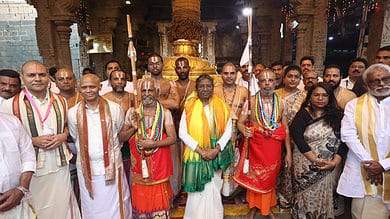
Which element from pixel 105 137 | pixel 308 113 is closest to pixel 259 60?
pixel 308 113

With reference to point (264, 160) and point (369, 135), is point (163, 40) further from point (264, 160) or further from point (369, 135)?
point (369, 135)

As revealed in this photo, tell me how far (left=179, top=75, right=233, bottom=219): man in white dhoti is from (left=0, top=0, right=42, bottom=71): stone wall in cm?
1111

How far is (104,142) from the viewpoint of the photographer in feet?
7.11

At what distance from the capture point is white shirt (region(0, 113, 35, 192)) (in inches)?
63.9

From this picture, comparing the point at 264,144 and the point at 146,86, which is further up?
the point at 146,86

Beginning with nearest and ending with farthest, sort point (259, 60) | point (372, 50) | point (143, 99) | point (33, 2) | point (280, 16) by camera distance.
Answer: point (143, 99) < point (372, 50) < point (33, 2) < point (280, 16) < point (259, 60)

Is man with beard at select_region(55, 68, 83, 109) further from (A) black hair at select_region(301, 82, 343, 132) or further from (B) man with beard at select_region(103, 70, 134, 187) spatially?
(A) black hair at select_region(301, 82, 343, 132)

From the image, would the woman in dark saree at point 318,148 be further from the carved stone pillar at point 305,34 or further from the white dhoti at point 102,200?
the carved stone pillar at point 305,34

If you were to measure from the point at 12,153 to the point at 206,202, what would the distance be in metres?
1.72

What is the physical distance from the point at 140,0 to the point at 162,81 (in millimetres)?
10338

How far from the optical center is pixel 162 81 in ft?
10.8

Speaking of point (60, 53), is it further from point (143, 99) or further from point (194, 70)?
point (143, 99)

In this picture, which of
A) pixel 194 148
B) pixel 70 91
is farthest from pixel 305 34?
pixel 70 91

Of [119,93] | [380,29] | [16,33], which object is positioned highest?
[16,33]
